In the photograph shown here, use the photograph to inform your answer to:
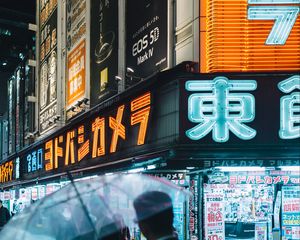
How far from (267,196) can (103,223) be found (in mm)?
6913

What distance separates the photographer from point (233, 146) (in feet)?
27.3

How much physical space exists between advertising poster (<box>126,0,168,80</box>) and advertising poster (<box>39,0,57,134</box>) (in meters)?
7.35

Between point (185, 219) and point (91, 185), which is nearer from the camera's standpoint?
point (91, 185)

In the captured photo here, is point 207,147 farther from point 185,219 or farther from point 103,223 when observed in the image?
point 103,223

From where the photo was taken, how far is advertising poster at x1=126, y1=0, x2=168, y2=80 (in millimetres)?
10117

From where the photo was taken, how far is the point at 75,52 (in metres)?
16.5

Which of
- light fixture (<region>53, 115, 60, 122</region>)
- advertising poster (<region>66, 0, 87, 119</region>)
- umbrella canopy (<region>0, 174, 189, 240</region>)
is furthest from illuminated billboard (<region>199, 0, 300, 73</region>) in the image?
light fixture (<region>53, 115, 60, 122</region>)

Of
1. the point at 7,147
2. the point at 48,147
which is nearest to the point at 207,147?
the point at 48,147

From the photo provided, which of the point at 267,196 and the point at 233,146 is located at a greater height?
the point at 233,146

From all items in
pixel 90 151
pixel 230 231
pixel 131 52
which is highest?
pixel 131 52

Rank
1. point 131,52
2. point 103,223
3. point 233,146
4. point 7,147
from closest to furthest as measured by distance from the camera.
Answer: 1. point 103,223
2. point 233,146
3. point 131,52
4. point 7,147

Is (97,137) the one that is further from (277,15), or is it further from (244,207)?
(277,15)

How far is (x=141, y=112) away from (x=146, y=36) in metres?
1.83

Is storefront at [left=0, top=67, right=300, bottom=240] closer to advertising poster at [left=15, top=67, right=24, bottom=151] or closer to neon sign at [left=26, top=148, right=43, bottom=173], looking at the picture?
neon sign at [left=26, top=148, right=43, bottom=173]
